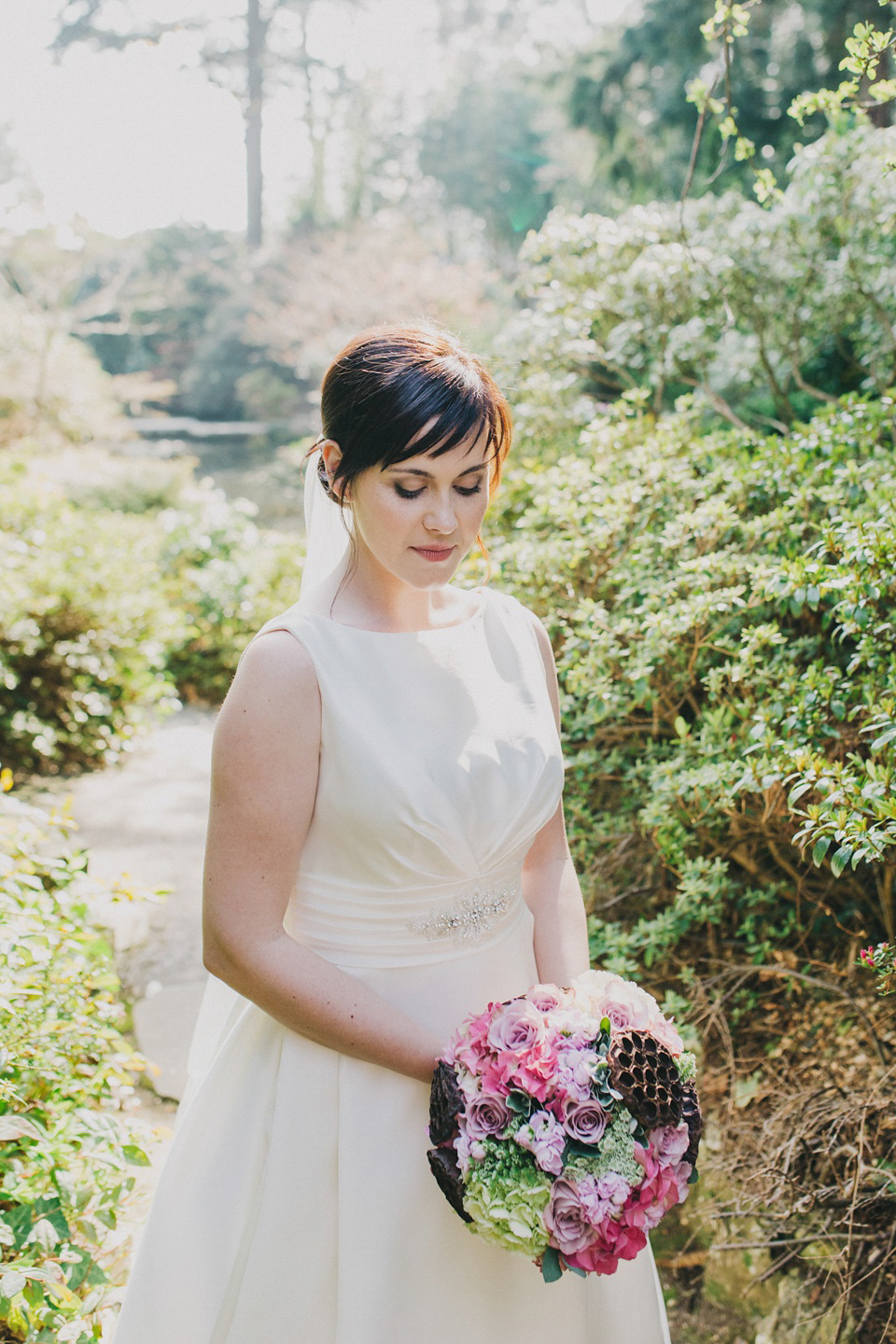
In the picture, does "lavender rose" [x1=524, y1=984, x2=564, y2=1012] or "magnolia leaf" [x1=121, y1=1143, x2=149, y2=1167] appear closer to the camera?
"lavender rose" [x1=524, y1=984, x2=564, y2=1012]

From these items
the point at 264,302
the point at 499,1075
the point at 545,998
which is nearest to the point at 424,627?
the point at 545,998

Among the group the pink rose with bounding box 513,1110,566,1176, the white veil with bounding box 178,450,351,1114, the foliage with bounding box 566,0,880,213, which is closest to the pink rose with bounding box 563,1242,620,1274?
the pink rose with bounding box 513,1110,566,1176

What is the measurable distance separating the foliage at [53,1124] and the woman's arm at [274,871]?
631 mm

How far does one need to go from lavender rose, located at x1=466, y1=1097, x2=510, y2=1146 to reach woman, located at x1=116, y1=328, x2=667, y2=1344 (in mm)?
195

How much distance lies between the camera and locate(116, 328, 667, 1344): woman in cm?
146

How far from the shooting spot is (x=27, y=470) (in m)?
10.4

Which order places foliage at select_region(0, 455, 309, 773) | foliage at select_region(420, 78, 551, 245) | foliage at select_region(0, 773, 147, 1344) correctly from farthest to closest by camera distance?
foliage at select_region(420, 78, 551, 245), foliage at select_region(0, 455, 309, 773), foliage at select_region(0, 773, 147, 1344)

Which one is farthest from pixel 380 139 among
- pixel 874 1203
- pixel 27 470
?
pixel 874 1203

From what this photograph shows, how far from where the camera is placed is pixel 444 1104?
134 cm

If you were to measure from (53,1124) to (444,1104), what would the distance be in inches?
46.9

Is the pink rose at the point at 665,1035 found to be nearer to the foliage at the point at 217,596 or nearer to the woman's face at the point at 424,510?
the woman's face at the point at 424,510

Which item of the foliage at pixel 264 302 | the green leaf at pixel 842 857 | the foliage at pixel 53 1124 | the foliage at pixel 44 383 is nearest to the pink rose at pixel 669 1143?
the green leaf at pixel 842 857

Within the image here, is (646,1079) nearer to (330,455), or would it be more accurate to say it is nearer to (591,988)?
(591,988)

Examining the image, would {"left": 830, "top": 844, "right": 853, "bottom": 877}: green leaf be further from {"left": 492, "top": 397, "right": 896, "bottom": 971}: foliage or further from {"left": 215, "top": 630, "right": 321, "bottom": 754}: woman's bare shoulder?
{"left": 215, "top": 630, "right": 321, "bottom": 754}: woman's bare shoulder
